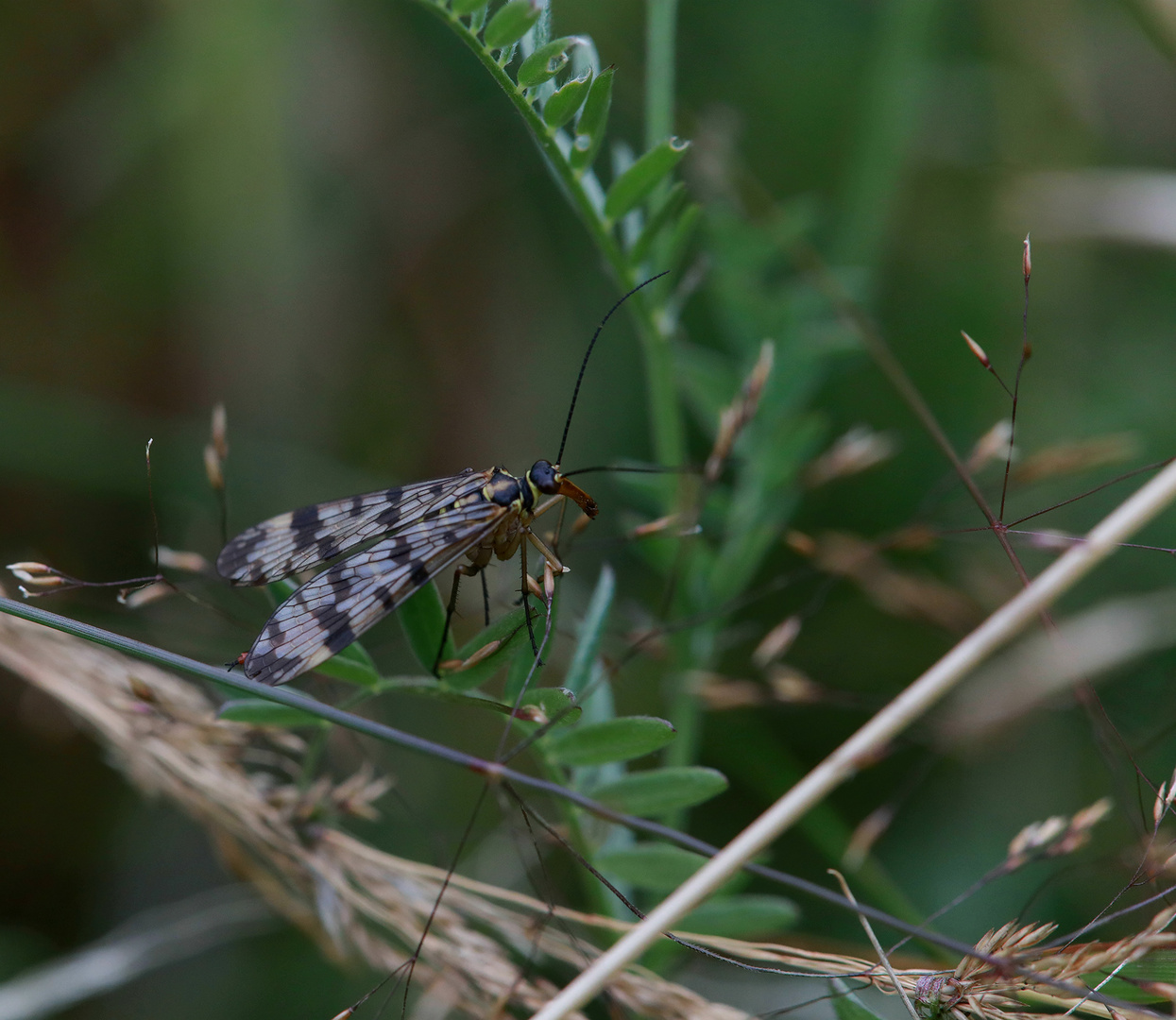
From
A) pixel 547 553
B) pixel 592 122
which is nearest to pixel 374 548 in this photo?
pixel 547 553

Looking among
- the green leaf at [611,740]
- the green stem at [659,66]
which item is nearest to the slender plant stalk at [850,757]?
the green leaf at [611,740]

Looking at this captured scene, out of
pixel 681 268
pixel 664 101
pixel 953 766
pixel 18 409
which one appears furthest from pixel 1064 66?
pixel 18 409

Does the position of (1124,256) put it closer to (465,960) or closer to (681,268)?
(681,268)

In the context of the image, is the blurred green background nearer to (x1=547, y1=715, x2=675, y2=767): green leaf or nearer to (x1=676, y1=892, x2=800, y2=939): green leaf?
(x1=676, y1=892, x2=800, y2=939): green leaf

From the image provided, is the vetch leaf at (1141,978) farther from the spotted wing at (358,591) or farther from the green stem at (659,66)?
the green stem at (659,66)

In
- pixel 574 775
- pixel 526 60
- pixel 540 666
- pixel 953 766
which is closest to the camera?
pixel 526 60

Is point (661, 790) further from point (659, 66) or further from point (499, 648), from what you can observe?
point (659, 66)
